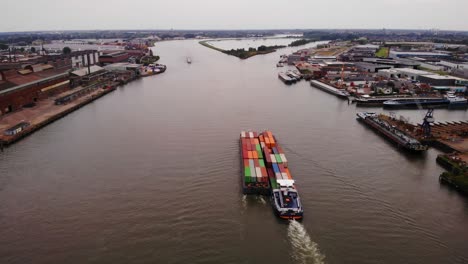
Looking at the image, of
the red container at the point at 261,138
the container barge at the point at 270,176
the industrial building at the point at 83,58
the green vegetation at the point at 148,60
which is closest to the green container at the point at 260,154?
the container barge at the point at 270,176

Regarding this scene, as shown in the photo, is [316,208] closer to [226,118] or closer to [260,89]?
[226,118]

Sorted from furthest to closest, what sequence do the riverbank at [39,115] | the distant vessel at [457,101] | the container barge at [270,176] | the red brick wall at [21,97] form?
the distant vessel at [457,101] < the red brick wall at [21,97] < the riverbank at [39,115] < the container barge at [270,176]

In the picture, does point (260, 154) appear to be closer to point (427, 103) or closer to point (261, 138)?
point (261, 138)

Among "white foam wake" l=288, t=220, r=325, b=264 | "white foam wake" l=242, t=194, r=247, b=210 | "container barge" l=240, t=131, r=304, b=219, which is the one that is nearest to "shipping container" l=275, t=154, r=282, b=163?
"container barge" l=240, t=131, r=304, b=219

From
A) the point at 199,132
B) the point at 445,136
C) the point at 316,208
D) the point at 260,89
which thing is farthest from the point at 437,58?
the point at 316,208

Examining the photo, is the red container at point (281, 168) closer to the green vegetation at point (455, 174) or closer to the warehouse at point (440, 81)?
the green vegetation at point (455, 174)

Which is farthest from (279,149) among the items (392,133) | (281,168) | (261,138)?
(392,133)

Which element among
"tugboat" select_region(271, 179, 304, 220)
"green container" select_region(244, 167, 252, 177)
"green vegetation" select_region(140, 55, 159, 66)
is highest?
"green vegetation" select_region(140, 55, 159, 66)

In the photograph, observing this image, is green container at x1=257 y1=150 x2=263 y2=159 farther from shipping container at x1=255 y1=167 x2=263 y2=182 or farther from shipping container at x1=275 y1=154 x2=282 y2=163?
shipping container at x1=255 y1=167 x2=263 y2=182
